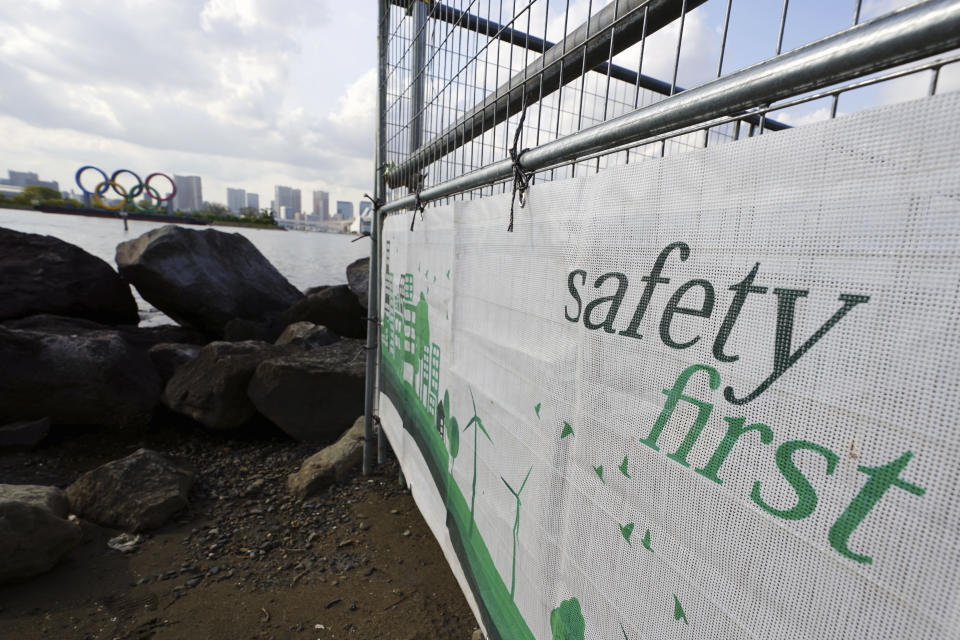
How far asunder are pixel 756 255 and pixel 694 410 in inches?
11.9

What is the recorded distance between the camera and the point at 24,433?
4352 mm

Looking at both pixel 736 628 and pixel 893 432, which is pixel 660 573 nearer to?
pixel 736 628

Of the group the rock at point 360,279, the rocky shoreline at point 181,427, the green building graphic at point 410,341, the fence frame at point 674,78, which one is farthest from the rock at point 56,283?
the fence frame at point 674,78

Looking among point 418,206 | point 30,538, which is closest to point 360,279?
point 418,206

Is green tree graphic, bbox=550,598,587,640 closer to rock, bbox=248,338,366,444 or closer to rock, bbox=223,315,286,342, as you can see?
rock, bbox=248,338,366,444

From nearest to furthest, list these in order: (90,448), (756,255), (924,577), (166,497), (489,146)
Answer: (924,577) → (756,255) → (489,146) → (166,497) → (90,448)

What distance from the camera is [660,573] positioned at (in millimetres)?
1000

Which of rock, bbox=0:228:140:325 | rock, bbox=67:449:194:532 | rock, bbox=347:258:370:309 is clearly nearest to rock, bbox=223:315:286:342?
rock, bbox=347:258:370:309

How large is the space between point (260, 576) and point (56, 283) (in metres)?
6.43

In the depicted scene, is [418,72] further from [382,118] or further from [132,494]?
[132,494]

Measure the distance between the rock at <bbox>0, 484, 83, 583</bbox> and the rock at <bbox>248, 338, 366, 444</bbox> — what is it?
1684 mm

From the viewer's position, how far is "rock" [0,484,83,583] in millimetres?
2631

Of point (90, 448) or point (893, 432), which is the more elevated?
point (893, 432)

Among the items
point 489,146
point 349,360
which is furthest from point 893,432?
point 349,360
